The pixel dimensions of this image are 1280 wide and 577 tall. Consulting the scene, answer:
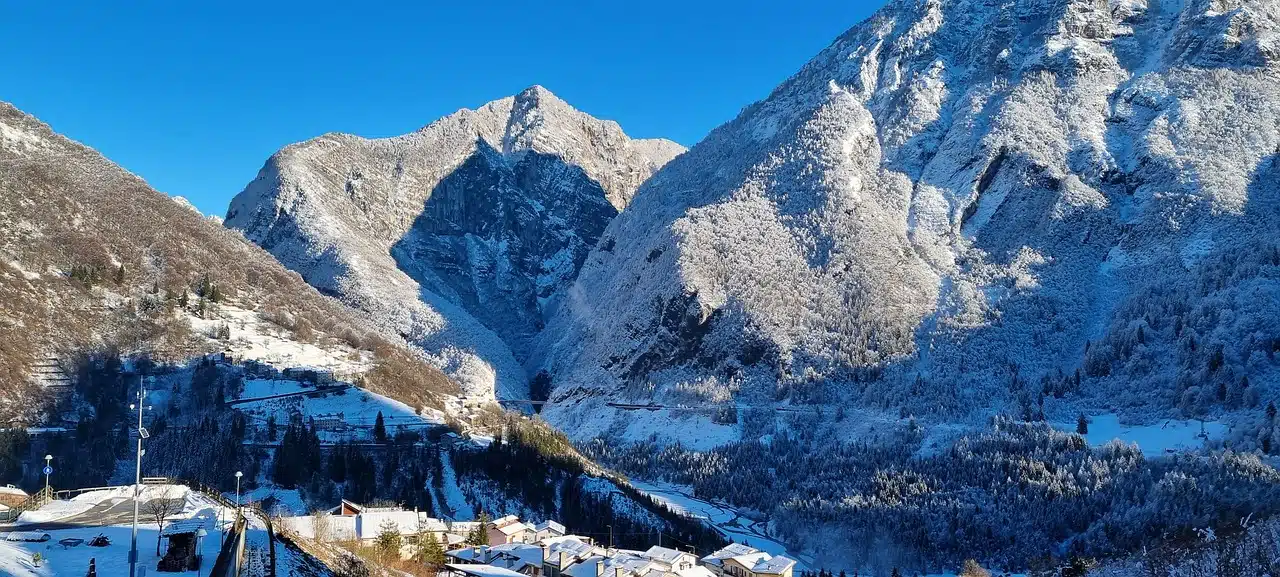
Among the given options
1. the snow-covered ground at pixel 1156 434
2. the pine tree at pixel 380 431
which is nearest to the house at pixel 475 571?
the pine tree at pixel 380 431

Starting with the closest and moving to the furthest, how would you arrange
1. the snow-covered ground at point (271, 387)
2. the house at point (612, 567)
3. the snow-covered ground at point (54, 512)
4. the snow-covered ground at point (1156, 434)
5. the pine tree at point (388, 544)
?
1. the snow-covered ground at point (54, 512)
2. the pine tree at point (388, 544)
3. the house at point (612, 567)
4. the snow-covered ground at point (271, 387)
5. the snow-covered ground at point (1156, 434)

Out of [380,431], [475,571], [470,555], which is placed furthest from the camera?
[380,431]

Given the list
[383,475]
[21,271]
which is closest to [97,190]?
[21,271]

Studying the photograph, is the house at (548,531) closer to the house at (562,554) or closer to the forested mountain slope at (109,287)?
the house at (562,554)

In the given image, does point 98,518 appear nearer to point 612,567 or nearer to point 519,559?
point 519,559

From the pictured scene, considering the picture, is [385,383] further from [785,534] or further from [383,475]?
[785,534]

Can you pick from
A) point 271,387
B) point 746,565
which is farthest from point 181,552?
point 271,387
